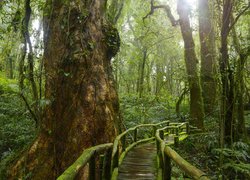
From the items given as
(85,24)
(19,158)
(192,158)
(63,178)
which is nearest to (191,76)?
(192,158)

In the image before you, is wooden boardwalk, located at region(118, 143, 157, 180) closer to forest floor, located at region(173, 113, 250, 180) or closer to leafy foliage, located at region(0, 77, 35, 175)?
forest floor, located at region(173, 113, 250, 180)

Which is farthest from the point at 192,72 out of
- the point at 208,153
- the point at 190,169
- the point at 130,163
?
the point at 190,169

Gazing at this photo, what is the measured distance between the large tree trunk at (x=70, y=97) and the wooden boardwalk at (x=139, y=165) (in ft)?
3.04

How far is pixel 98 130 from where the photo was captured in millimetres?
7816

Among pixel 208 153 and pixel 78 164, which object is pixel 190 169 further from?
pixel 208 153

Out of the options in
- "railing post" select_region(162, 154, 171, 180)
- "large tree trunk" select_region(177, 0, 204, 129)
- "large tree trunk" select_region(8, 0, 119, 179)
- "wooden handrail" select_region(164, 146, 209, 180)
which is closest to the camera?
"wooden handrail" select_region(164, 146, 209, 180)

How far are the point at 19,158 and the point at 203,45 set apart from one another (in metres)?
13.5

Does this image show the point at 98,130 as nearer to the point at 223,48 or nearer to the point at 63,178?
the point at 223,48

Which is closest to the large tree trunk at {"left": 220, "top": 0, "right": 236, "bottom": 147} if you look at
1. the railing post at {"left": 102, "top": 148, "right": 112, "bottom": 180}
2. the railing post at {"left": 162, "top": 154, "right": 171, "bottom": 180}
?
the railing post at {"left": 162, "top": 154, "right": 171, "bottom": 180}

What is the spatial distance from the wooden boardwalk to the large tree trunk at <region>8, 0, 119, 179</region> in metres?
0.93

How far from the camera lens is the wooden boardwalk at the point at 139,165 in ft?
22.2

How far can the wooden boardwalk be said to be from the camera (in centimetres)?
677

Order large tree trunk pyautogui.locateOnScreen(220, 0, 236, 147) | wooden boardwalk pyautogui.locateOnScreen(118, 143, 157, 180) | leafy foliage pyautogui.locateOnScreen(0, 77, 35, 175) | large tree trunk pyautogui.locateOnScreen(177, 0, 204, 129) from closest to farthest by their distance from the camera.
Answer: large tree trunk pyautogui.locateOnScreen(220, 0, 236, 147) → wooden boardwalk pyautogui.locateOnScreen(118, 143, 157, 180) → leafy foliage pyautogui.locateOnScreen(0, 77, 35, 175) → large tree trunk pyautogui.locateOnScreen(177, 0, 204, 129)

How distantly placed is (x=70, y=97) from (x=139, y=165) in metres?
2.58
